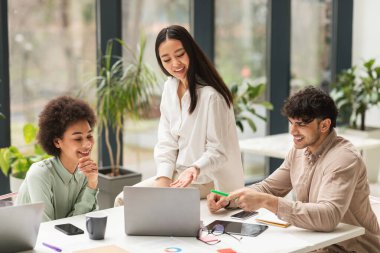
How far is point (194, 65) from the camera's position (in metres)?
3.15

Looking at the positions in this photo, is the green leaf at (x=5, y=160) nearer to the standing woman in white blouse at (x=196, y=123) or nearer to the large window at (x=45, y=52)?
the large window at (x=45, y=52)

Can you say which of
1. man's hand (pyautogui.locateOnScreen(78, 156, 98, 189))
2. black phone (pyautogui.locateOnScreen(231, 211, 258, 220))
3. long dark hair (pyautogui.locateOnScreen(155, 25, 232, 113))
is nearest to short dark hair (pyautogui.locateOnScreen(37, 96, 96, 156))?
man's hand (pyautogui.locateOnScreen(78, 156, 98, 189))

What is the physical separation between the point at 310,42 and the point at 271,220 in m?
4.49

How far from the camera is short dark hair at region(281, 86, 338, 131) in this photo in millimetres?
2553

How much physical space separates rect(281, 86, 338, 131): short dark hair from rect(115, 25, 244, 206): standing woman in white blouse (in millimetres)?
583

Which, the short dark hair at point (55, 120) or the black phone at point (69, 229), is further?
the short dark hair at point (55, 120)

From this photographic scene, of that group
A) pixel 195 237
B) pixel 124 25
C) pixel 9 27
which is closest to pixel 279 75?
pixel 124 25

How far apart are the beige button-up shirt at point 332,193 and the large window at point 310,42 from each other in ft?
12.6

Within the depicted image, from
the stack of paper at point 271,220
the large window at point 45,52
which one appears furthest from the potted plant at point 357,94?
the stack of paper at point 271,220

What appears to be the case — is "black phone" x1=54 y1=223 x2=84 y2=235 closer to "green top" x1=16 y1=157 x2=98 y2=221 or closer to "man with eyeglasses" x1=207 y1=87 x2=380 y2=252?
"green top" x1=16 y1=157 x2=98 y2=221

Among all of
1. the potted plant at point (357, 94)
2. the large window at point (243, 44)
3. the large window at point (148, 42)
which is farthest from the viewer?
the potted plant at point (357, 94)

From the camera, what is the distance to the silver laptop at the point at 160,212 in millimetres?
2289

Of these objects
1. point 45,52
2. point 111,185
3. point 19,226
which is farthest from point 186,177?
point 45,52

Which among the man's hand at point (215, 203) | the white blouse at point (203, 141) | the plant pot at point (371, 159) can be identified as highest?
the white blouse at point (203, 141)
